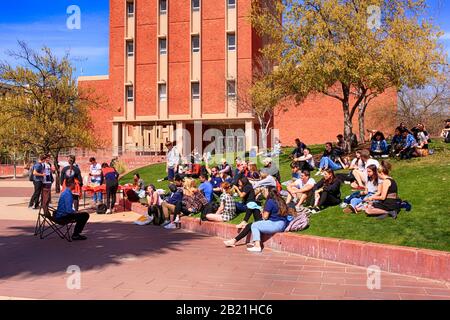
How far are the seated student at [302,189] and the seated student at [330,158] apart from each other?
3.81 m

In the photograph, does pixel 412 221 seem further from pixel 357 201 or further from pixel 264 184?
pixel 264 184

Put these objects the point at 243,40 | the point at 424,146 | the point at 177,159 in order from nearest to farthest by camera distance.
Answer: the point at 424,146 < the point at 177,159 < the point at 243,40

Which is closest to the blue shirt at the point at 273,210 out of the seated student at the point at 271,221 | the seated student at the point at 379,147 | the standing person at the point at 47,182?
the seated student at the point at 271,221

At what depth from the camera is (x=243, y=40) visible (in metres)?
36.2

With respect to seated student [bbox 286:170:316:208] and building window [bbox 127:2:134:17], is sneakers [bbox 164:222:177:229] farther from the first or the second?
building window [bbox 127:2:134:17]

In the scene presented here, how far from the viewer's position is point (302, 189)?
36.2ft

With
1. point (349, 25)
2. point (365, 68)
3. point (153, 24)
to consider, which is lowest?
point (365, 68)

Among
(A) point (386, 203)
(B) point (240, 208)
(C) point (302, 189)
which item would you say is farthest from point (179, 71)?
(A) point (386, 203)

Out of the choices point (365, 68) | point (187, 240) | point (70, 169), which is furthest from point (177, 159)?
point (187, 240)

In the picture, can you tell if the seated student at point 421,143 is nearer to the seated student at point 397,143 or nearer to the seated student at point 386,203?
the seated student at point 397,143

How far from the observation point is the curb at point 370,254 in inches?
250
